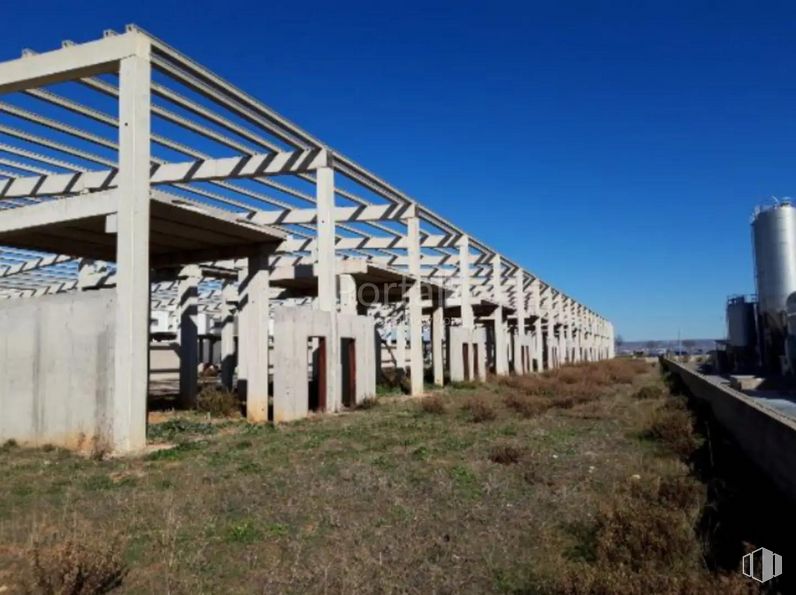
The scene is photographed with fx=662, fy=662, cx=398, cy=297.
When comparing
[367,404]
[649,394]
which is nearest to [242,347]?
[367,404]

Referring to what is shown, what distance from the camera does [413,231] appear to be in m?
24.2

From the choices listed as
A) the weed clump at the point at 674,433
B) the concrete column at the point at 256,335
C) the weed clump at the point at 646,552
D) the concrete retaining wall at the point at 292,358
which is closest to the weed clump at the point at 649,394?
the weed clump at the point at 674,433

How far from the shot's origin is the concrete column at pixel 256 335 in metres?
15.2

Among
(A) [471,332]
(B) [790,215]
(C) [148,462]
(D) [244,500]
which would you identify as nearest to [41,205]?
(C) [148,462]

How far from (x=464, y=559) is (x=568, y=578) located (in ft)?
3.84

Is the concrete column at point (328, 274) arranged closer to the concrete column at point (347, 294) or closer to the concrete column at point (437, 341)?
the concrete column at point (347, 294)

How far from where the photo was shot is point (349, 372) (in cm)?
1844

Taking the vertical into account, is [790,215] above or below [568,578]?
above

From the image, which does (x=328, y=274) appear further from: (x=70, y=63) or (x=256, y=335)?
(x=70, y=63)

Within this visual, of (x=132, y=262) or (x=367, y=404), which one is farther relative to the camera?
(x=367, y=404)

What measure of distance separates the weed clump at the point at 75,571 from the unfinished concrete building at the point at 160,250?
5703 millimetres

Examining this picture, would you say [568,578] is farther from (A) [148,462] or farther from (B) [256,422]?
(B) [256,422]

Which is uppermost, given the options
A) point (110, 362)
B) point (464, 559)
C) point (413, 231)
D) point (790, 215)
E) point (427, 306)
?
point (790, 215)

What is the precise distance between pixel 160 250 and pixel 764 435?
14058 mm
